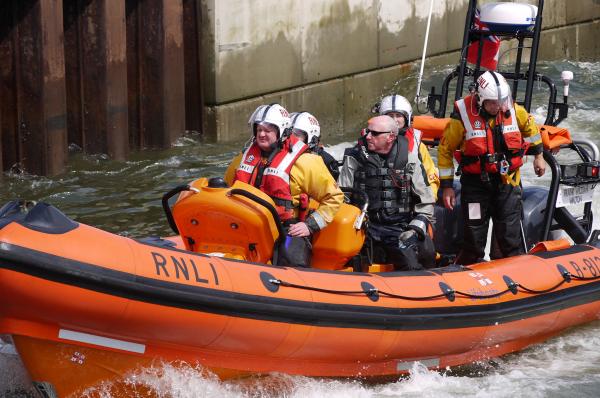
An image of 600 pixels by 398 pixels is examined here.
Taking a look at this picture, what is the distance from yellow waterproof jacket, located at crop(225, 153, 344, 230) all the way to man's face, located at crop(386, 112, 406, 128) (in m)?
0.83

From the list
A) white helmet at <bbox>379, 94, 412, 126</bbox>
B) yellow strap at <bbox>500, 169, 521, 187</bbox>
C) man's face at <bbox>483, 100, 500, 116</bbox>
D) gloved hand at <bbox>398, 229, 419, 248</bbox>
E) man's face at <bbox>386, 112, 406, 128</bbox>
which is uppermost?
man's face at <bbox>483, 100, 500, 116</bbox>

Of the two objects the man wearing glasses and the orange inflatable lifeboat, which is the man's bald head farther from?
the orange inflatable lifeboat

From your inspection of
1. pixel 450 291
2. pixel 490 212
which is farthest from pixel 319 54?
pixel 450 291

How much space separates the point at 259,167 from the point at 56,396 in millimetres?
1445

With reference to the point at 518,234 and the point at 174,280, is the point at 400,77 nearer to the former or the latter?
the point at 518,234

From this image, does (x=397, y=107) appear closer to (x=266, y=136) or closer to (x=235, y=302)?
(x=266, y=136)

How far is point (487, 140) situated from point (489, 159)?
10cm

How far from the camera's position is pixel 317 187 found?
5691 millimetres

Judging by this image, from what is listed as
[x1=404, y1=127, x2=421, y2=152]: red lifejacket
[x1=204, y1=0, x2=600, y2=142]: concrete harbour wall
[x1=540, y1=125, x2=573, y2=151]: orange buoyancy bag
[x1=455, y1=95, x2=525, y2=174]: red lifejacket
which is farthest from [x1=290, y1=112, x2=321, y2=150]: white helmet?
[x1=204, y1=0, x2=600, y2=142]: concrete harbour wall

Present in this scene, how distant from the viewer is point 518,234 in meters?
6.66

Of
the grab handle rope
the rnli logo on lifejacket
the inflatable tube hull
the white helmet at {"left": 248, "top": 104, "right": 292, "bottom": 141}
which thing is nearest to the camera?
the inflatable tube hull

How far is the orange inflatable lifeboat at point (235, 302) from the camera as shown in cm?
476

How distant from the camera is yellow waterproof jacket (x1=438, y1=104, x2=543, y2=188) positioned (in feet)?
21.2

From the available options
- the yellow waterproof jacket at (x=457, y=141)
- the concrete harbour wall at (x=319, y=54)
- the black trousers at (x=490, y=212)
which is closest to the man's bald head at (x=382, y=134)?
the yellow waterproof jacket at (x=457, y=141)
